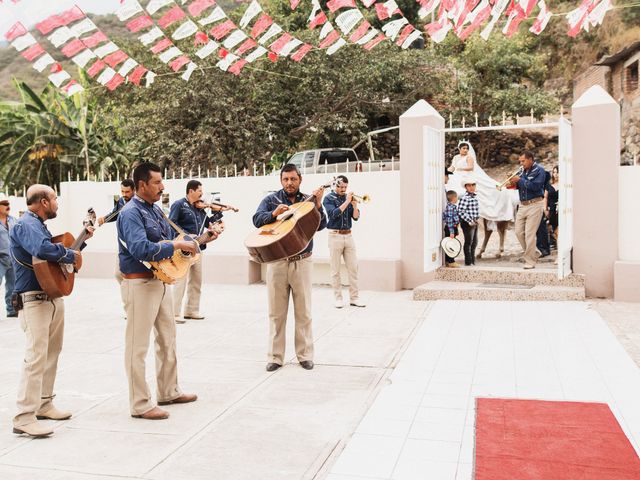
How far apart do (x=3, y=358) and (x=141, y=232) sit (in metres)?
3.36

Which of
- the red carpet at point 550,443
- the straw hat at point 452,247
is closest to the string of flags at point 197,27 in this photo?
the straw hat at point 452,247

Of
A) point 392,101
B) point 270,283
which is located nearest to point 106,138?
point 392,101

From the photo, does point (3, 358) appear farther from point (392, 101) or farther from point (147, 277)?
point (392, 101)

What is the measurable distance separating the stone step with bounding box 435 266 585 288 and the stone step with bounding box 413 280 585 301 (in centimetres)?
12

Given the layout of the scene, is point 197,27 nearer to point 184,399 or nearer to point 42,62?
point 42,62

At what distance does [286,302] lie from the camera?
6363 mm

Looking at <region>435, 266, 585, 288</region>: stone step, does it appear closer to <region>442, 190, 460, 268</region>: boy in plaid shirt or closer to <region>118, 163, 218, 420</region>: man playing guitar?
<region>442, 190, 460, 268</region>: boy in plaid shirt

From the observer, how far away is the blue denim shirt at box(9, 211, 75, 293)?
14.7 ft

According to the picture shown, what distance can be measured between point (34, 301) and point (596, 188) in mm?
8004

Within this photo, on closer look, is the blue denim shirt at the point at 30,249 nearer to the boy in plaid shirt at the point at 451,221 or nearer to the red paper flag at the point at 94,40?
the red paper flag at the point at 94,40

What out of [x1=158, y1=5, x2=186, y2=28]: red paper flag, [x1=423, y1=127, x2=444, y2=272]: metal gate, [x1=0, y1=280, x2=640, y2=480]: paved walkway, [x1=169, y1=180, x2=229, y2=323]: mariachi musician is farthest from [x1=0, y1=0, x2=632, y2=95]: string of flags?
[x1=0, y1=280, x2=640, y2=480]: paved walkway

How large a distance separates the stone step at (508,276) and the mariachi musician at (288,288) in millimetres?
4761

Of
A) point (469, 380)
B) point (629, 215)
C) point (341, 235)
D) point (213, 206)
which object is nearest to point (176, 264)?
point (469, 380)

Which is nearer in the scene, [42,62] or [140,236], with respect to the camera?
[140,236]
